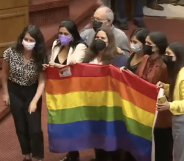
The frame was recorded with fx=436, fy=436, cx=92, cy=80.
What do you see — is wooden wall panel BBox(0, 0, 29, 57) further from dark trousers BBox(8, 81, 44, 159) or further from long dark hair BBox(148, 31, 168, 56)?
long dark hair BBox(148, 31, 168, 56)

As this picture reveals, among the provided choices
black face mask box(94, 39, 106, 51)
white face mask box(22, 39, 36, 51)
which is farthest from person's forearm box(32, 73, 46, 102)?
black face mask box(94, 39, 106, 51)

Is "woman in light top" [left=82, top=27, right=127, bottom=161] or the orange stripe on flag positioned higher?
"woman in light top" [left=82, top=27, right=127, bottom=161]

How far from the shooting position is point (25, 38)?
339 centimetres

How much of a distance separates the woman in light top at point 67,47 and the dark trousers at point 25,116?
0.29m

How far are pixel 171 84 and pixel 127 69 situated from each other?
0.40 m

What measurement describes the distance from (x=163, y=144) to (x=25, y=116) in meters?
1.14

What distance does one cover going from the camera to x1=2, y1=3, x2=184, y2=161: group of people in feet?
10.4

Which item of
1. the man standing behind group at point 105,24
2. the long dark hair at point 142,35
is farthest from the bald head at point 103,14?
the long dark hair at point 142,35

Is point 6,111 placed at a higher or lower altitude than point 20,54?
lower

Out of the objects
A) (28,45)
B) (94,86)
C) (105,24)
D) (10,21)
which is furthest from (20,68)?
(10,21)

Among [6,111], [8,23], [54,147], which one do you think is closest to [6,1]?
[8,23]

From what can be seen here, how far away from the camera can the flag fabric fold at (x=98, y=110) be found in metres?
3.26

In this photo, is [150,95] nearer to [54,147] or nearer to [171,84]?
[171,84]

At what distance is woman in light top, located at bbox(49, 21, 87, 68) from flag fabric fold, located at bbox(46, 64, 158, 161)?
11 cm
